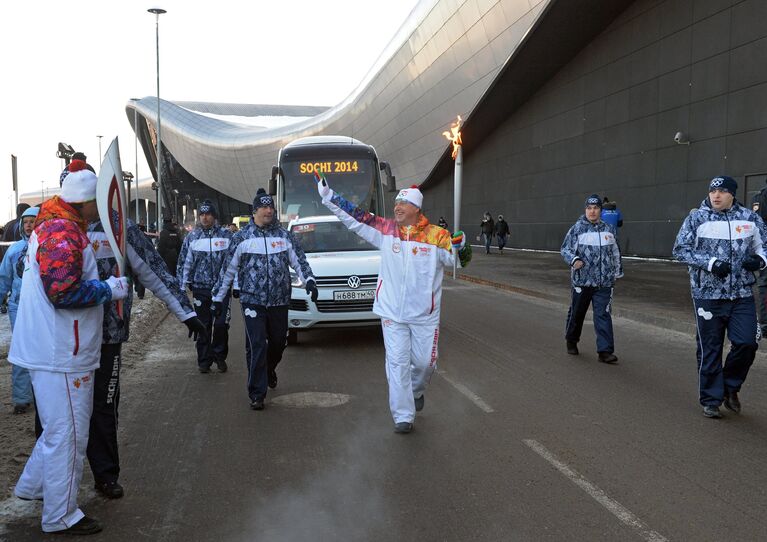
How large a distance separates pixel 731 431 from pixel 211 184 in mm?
89273

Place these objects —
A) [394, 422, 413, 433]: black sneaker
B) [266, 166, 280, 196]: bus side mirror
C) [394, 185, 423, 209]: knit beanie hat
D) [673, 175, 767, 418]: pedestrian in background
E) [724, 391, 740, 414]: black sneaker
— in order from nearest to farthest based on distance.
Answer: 1. [394, 422, 413, 433]: black sneaker
2. [394, 185, 423, 209]: knit beanie hat
3. [673, 175, 767, 418]: pedestrian in background
4. [724, 391, 740, 414]: black sneaker
5. [266, 166, 280, 196]: bus side mirror

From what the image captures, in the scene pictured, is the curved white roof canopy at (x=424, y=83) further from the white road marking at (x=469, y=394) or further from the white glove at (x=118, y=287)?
the white glove at (x=118, y=287)

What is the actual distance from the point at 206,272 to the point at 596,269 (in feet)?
14.8

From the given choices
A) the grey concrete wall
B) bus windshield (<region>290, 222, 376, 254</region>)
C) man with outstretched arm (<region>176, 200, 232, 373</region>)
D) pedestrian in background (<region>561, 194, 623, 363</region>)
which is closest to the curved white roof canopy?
the grey concrete wall

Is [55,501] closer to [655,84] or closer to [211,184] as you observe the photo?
[655,84]

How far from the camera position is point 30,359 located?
145 inches

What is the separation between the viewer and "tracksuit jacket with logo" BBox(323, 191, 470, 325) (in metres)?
5.65

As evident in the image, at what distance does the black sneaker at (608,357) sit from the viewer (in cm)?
834

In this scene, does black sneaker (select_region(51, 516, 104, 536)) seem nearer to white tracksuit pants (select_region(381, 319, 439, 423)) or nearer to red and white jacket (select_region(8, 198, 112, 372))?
red and white jacket (select_region(8, 198, 112, 372))

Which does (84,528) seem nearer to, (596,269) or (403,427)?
(403,427)

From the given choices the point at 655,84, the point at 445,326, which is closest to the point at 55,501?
the point at 445,326

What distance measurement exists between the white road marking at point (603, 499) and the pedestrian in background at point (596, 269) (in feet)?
11.7

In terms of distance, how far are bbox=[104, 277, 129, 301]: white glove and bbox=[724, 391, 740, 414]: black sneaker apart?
4.96 m

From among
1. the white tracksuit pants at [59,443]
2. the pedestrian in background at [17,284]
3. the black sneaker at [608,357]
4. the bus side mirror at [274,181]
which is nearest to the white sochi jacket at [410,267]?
the white tracksuit pants at [59,443]
